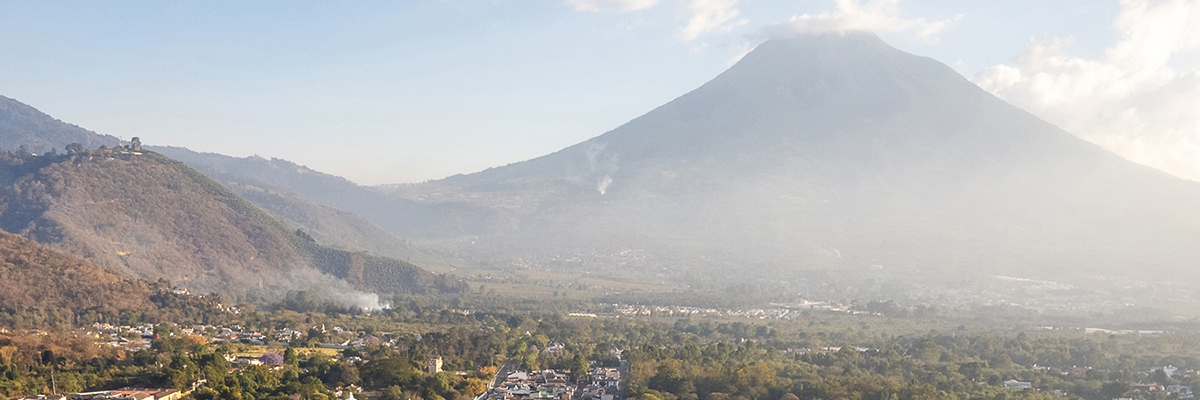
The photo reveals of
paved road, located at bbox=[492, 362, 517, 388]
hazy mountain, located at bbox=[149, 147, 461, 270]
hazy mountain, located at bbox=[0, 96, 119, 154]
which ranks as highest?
hazy mountain, located at bbox=[0, 96, 119, 154]

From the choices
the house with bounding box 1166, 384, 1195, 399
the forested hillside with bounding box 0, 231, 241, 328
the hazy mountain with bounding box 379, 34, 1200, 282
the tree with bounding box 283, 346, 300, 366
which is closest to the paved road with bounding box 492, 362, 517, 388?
the tree with bounding box 283, 346, 300, 366

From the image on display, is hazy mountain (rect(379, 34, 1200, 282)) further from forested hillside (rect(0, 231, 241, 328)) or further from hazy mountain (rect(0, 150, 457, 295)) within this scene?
forested hillside (rect(0, 231, 241, 328))

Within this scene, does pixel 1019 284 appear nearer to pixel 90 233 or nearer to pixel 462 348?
pixel 462 348

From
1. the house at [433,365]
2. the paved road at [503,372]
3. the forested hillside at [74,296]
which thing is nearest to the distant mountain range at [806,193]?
the forested hillside at [74,296]

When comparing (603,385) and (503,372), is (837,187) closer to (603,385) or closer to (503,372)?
(503,372)

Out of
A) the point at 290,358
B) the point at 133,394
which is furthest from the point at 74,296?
the point at 133,394
